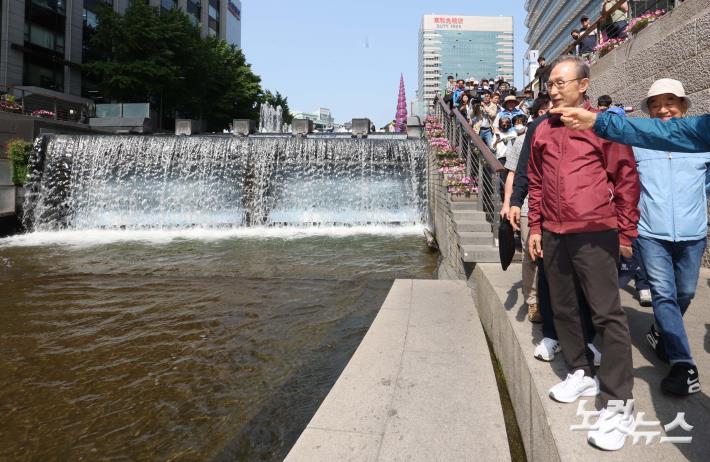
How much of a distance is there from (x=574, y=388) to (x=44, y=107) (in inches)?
1006

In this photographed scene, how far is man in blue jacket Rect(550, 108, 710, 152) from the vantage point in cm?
164

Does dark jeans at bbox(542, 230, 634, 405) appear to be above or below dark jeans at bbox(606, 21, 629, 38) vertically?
below

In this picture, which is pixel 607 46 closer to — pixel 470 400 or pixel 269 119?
pixel 470 400

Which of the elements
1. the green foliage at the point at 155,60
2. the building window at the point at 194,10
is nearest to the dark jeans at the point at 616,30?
the green foliage at the point at 155,60

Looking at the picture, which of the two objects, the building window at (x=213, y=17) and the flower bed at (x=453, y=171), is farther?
the building window at (x=213, y=17)

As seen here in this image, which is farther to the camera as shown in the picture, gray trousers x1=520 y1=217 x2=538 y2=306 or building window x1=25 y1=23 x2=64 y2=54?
building window x1=25 y1=23 x2=64 y2=54

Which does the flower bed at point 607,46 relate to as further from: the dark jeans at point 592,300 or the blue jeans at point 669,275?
the dark jeans at point 592,300

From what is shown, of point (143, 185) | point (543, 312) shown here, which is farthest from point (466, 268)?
point (143, 185)

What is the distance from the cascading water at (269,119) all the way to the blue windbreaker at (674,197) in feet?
174

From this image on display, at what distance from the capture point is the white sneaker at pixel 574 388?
2.20 meters

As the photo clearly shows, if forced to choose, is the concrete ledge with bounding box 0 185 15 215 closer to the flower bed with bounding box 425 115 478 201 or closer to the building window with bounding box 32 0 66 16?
the flower bed with bounding box 425 115 478 201

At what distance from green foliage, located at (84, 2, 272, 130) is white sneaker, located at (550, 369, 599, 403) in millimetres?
35437

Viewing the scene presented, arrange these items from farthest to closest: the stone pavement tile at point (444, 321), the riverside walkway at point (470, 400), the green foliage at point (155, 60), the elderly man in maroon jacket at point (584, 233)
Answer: the green foliage at point (155, 60), the stone pavement tile at point (444, 321), the elderly man in maroon jacket at point (584, 233), the riverside walkway at point (470, 400)

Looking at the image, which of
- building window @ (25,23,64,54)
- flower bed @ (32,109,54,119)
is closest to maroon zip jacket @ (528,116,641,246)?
flower bed @ (32,109,54,119)
